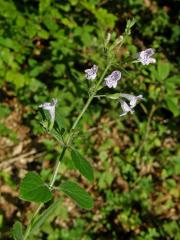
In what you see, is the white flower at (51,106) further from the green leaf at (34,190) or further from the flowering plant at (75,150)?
the green leaf at (34,190)

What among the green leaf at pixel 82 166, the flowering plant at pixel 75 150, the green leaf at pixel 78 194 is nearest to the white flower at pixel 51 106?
the flowering plant at pixel 75 150

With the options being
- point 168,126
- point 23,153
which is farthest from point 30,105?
point 168,126

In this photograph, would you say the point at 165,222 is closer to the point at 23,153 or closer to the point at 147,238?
the point at 147,238

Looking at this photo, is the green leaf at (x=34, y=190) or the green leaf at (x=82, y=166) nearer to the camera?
the green leaf at (x=34, y=190)

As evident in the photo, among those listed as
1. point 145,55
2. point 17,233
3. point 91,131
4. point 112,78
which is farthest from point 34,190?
point 91,131

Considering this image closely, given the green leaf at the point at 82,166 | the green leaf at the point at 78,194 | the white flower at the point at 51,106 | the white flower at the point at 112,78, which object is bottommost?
the green leaf at the point at 78,194

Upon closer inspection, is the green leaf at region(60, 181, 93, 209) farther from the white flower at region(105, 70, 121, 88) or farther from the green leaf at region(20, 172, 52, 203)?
the white flower at region(105, 70, 121, 88)
